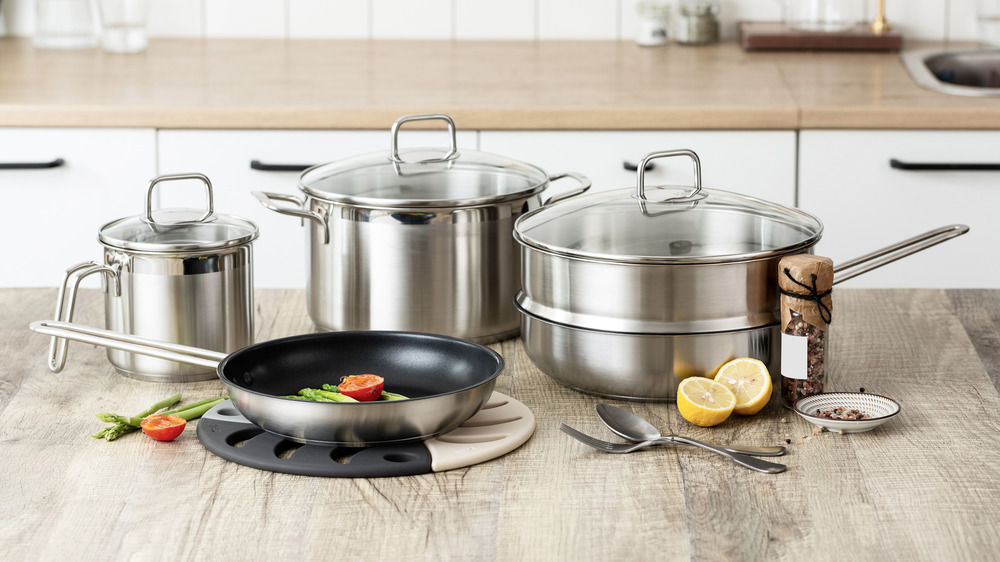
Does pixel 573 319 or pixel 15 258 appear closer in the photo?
pixel 573 319

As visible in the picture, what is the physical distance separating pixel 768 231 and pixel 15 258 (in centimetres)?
182

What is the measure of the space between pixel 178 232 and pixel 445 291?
0.97 feet

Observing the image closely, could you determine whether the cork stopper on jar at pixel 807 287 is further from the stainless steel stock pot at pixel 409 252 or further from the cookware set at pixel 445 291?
the stainless steel stock pot at pixel 409 252

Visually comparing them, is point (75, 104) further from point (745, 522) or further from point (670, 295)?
point (745, 522)

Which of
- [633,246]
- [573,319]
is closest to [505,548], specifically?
[573,319]

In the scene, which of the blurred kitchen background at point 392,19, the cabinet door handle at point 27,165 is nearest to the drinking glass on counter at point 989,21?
the blurred kitchen background at point 392,19

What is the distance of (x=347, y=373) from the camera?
1112 millimetres

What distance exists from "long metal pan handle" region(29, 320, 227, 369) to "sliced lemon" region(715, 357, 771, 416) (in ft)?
1.64

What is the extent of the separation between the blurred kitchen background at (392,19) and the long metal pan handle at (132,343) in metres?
2.08

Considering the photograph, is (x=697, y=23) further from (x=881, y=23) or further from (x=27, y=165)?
(x=27, y=165)

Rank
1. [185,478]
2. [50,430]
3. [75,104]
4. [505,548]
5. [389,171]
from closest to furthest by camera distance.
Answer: [505,548]
[185,478]
[50,430]
[389,171]
[75,104]

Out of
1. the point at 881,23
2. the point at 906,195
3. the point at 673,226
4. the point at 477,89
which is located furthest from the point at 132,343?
the point at 881,23

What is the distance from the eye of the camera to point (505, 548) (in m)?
0.85

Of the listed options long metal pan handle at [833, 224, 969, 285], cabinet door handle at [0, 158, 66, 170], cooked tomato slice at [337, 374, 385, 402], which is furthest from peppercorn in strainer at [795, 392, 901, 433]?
cabinet door handle at [0, 158, 66, 170]
